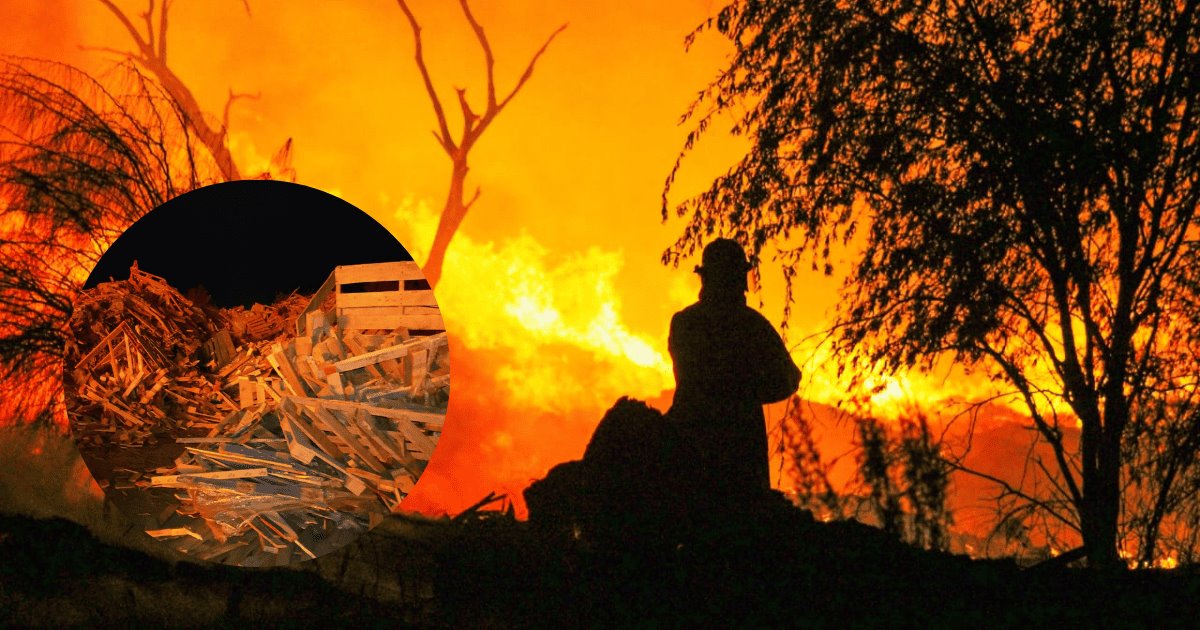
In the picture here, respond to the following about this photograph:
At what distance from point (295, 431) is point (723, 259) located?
237 centimetres

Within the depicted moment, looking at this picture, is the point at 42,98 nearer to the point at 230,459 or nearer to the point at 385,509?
the point at 230,459

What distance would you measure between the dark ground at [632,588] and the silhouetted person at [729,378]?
0.89 ft

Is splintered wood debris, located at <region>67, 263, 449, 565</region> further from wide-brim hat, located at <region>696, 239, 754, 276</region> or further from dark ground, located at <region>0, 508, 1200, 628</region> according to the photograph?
wide-brim hat, located at <region>696, 239, 754, 276</region>

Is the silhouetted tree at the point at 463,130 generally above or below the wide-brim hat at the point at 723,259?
above

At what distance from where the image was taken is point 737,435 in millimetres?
5094

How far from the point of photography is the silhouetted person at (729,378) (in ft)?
16.6

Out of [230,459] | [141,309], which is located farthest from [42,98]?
[230,459]

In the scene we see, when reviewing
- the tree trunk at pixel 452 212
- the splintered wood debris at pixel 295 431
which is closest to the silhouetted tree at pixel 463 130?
the tree trunk at pixel 452 212

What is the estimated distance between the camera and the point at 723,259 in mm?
4980

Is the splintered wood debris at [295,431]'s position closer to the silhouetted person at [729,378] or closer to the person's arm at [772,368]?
the silhouetted person at [729,378]

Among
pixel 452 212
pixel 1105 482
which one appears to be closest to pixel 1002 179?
pixel 1105 482

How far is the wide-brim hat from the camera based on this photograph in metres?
4.96

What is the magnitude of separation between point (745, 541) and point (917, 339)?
6.58 ft

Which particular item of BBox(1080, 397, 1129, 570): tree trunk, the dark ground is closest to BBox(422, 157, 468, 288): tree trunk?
the dark ground
